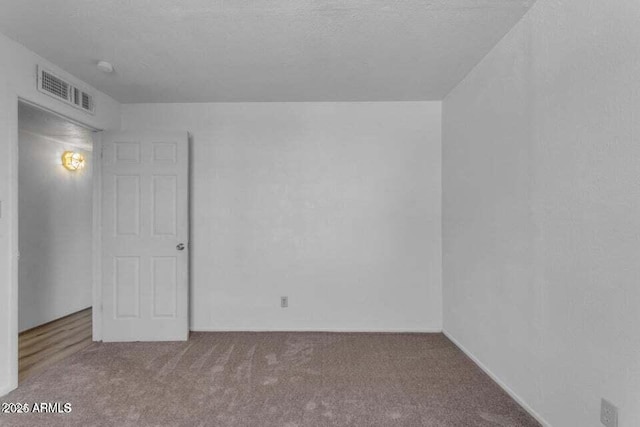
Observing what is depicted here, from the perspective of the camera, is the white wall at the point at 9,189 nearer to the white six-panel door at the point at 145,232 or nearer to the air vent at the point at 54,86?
the air vent at the point at 54,86

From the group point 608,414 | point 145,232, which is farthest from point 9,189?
point 608,414

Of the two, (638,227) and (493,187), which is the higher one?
(493,187)

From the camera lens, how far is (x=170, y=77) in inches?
118

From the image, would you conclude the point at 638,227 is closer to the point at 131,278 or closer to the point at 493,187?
the point at 493,187

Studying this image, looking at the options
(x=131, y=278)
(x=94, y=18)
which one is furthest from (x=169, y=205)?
(x=94, y=18)

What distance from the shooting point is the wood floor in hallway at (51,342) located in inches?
111

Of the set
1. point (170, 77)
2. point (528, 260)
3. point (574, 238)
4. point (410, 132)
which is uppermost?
point (170, 77)

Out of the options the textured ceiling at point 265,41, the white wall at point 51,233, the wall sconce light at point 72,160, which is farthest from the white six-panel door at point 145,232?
the wall sconce light at point 72,160

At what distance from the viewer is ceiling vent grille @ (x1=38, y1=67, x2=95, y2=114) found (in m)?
2.58

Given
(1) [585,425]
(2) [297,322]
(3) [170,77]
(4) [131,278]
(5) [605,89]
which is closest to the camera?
(5) [605,89]

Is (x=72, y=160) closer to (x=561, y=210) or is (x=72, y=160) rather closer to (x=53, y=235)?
(x=53, y=235)

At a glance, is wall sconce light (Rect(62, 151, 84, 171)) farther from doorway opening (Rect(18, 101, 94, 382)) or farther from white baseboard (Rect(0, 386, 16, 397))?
white baseboard (Rect(0, 386, 16, 397))

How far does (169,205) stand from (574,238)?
339 cm

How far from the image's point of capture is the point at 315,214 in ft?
12.0
